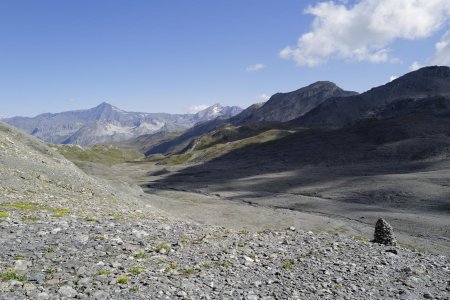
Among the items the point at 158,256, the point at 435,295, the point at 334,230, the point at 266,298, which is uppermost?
the point at 158,256

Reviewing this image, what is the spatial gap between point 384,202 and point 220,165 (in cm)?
9026

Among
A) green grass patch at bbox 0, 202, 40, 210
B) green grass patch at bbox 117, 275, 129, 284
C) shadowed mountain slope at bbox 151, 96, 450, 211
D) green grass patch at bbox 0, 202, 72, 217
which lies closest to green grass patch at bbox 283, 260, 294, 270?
green grass patch at bbox 117, 275, 129, 284

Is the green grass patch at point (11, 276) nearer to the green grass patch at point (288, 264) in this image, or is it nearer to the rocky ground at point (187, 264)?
the rocky ground at point (187, 264)

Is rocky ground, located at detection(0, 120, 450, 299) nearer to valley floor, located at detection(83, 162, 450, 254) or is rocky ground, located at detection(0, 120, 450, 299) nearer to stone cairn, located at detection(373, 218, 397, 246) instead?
stone cairn, located at detection(373, 218, 397, 246)

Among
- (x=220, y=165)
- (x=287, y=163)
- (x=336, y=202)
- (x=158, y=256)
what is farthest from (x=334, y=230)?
(x=220, y=165)

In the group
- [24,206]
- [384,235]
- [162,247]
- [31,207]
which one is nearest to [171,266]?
[162,247]

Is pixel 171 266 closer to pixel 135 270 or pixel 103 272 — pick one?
pixel 135 270

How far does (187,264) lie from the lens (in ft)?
52.9

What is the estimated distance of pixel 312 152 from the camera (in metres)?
140

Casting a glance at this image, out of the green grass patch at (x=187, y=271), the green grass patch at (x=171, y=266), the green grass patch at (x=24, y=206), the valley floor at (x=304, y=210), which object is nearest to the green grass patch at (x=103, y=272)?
the green grass patch at (x=171, y=266)

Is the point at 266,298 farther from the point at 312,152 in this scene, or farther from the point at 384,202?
the point at 312,152

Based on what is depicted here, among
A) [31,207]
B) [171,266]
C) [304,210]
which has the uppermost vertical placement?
[31,207]

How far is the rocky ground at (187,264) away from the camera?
1304 cm

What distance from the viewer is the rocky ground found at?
1304 centimetres
